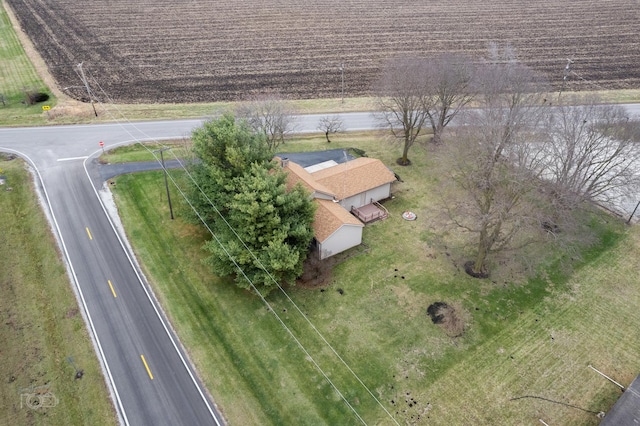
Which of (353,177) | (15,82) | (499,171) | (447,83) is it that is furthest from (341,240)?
(15,82)

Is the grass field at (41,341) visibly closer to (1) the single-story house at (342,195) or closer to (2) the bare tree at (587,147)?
(1) the single-story house at (342,195)

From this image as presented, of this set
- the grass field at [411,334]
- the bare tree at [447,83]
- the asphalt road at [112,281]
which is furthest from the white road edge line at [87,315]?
the bare tree at [447,83]

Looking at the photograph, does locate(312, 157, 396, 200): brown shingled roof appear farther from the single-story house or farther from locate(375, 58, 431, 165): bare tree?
locate(375, 58, 431, 165): bare tree

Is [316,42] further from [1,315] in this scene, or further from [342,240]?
[1,315]

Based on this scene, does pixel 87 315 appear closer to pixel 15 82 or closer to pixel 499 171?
pixel 499 171

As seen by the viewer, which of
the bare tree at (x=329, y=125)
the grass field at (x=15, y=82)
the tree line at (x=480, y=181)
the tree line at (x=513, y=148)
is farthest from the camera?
the grass field at (x=15, y=82)

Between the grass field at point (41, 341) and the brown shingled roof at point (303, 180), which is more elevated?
the brown shingled roof at point (303, 180)

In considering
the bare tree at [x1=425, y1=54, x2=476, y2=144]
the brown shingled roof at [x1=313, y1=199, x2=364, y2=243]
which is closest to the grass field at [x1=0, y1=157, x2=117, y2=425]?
the brown shingled roof at [x1=313, y1=199, x2=364, y2=243]
